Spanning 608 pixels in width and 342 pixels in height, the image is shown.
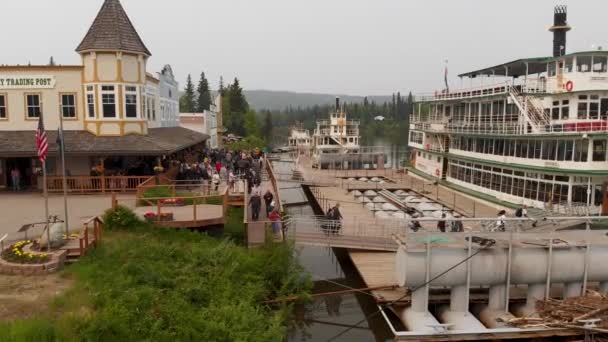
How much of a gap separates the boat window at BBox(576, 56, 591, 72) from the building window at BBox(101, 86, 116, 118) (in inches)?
973

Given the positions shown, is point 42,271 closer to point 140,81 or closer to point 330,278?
point 330,278

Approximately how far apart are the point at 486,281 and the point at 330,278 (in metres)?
7.12

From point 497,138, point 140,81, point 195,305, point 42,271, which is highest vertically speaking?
point 140,81

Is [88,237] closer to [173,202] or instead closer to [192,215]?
[192,215]

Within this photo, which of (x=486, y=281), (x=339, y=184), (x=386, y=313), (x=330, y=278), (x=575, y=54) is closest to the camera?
(x=486, y=281)

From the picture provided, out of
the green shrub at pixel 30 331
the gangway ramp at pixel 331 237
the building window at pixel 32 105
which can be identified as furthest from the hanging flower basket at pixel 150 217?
the building window at pixel 32 105

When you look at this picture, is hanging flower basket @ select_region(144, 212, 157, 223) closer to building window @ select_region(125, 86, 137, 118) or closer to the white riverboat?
building window @ select_region(125, 86, 137, 118)

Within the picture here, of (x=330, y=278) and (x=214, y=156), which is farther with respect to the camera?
(x=214, y=156)

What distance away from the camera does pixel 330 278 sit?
21266 millimetres

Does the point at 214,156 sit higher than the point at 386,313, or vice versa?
the point at 214,156

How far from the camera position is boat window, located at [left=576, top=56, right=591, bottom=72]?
2406cm

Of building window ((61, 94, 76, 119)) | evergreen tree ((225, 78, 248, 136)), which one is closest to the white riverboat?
building window ((61, 94, 76, 119))

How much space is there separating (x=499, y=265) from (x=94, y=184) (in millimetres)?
20263

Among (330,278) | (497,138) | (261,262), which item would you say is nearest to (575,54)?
(497,138)
